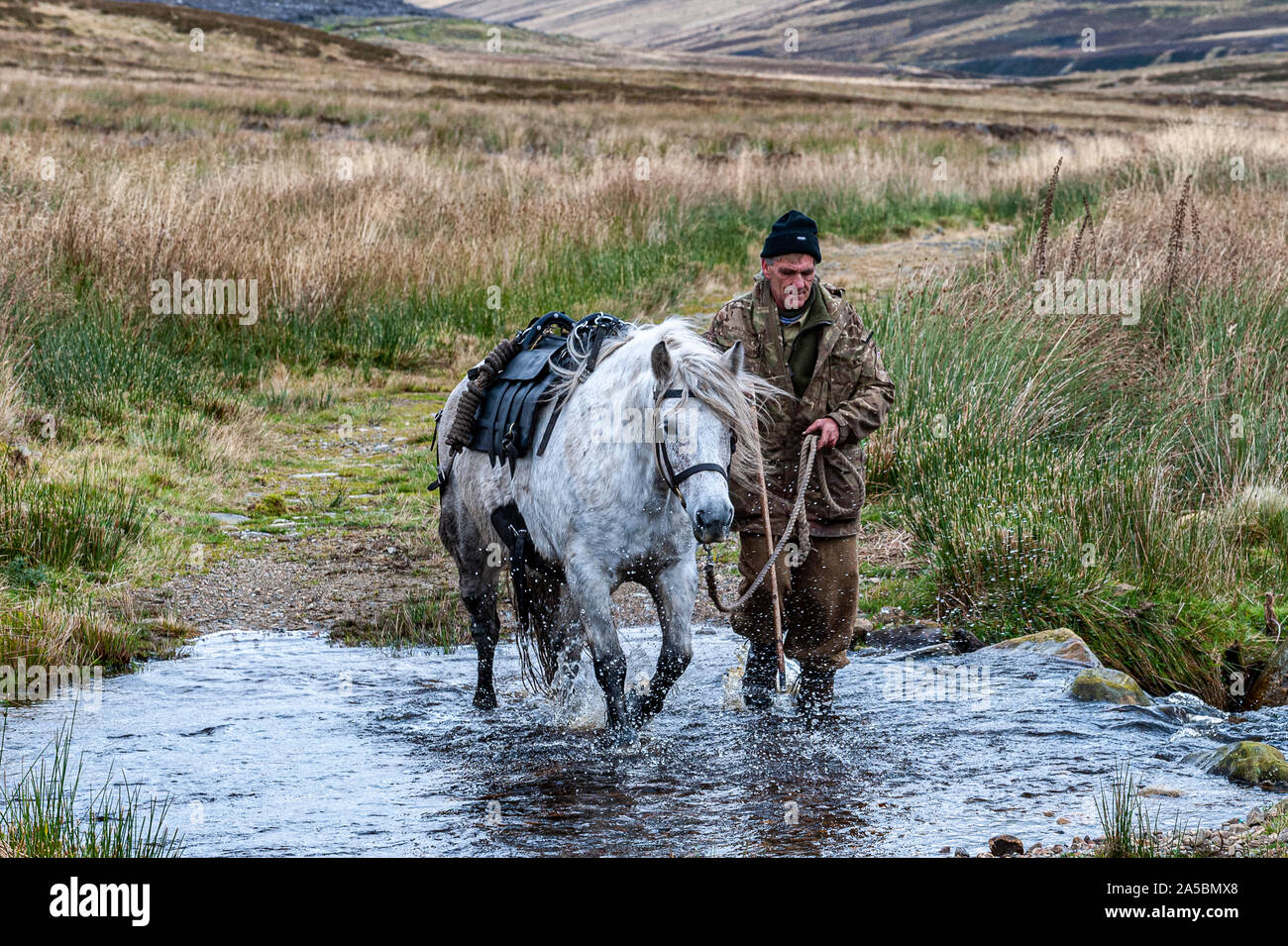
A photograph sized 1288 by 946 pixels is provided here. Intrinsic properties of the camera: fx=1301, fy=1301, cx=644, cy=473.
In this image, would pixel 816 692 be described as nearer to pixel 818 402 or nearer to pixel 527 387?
pixel 818 402

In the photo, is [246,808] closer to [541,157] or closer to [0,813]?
[0,813]

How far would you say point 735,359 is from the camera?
4715 mm

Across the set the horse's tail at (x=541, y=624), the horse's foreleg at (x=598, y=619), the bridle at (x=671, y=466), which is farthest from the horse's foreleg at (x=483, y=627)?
the bridle at (x=671, y=466)

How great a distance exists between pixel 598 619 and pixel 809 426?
124 centimetres

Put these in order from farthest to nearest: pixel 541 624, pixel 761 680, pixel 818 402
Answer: pixel 541 624
pixel 761 680
pixel 818 402

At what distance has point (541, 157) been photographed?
2283 centimetres

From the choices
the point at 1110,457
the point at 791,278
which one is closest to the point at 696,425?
the point at 791,278

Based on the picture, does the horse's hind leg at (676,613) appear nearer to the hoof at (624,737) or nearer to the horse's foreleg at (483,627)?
the hoof at (624,737)

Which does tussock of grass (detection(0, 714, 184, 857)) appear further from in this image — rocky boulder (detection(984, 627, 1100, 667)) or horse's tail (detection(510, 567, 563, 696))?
rocky boulder (detection(984, 627, 1100, 667))

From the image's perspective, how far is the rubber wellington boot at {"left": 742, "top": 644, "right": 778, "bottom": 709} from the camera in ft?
19.7

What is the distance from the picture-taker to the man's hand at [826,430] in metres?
5.26

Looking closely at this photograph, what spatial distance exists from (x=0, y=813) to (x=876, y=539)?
5.45 metres

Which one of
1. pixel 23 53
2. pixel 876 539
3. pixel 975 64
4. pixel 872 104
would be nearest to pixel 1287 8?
pixel 975 64

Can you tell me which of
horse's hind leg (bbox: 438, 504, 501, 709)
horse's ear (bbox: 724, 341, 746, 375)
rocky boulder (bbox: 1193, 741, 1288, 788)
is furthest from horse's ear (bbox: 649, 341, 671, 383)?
rocky boulder (bbox: 1193, 741, 1288, 788)
